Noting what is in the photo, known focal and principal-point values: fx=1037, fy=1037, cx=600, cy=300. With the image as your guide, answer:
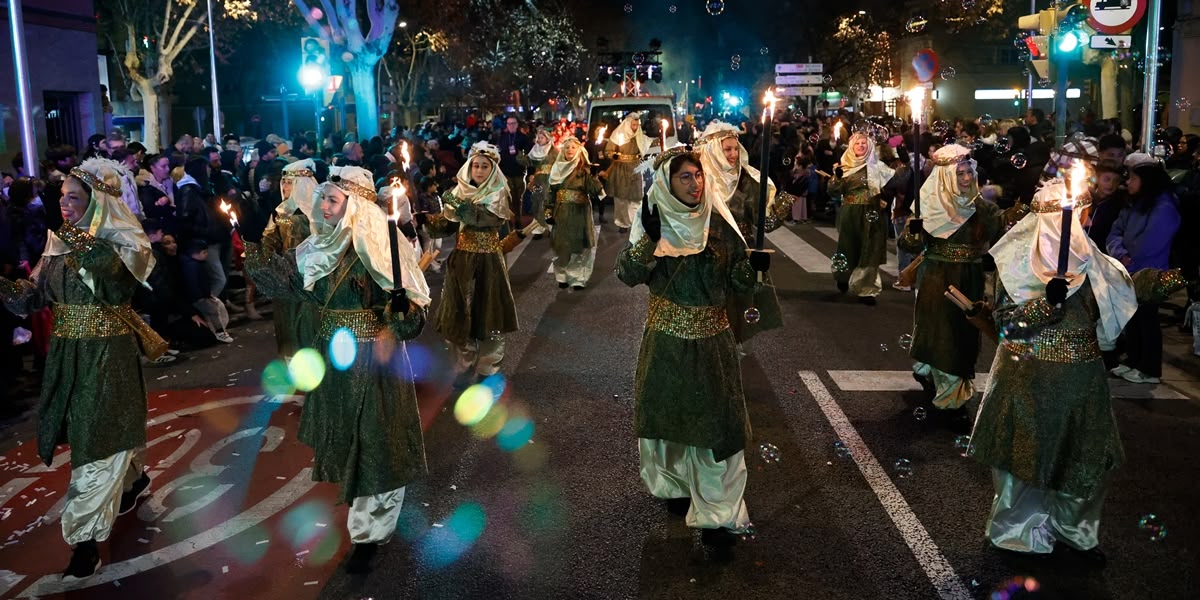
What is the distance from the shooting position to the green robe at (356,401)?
4.97 metres

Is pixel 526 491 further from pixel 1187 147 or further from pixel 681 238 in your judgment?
pixel 1187 147

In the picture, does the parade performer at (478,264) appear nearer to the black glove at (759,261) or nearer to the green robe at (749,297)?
the green robe at (749,297)

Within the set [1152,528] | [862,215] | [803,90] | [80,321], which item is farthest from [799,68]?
[80,321]

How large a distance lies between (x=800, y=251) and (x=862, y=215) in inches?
172

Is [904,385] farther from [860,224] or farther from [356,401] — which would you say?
[356,401]

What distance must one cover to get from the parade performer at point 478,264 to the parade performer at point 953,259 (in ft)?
10.8

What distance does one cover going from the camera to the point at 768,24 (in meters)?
43.1

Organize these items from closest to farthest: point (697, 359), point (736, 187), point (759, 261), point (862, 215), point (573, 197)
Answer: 1. point (759, 261)
2. point (697, 359)
3. point (736, 187)
4. point (862, 215)
5. point (573, 197)

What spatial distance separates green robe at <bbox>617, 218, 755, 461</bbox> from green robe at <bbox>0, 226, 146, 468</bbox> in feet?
8.38

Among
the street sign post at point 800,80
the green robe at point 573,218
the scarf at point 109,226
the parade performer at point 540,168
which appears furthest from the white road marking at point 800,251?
the street sign post at point 800,80

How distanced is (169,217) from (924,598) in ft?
27.5

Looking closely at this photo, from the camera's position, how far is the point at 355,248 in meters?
4.95

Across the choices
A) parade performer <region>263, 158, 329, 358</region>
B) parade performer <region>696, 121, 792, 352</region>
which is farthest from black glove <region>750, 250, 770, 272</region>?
parade performer <region>263, 158, 329, 358</region>

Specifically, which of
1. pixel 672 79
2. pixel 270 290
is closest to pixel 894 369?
pixel 270 290
